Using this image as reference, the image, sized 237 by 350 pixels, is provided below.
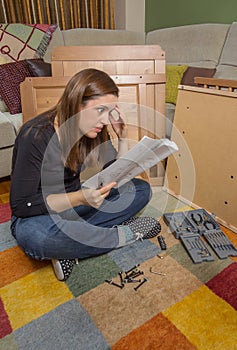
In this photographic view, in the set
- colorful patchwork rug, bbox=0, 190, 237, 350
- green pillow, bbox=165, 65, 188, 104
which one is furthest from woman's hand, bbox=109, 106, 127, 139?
green pillow, bbox=165, 65, 188, 104

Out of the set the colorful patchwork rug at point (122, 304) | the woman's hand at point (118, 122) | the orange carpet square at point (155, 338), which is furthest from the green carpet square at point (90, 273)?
the woman's hand at point (118, 122)

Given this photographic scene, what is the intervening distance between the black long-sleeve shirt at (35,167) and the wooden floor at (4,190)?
603 millimetres

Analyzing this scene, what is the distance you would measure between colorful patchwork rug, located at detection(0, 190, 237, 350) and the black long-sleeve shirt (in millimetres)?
273

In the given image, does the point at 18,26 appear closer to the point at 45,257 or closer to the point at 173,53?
the point at 173,53

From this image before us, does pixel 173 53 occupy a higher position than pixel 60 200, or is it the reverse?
pixel 173 53

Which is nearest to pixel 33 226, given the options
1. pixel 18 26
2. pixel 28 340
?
pixel 28 340

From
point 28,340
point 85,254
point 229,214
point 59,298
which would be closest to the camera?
point 28,340

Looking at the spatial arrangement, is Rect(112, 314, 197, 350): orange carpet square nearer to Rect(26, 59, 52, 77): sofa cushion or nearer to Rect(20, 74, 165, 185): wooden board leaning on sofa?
Rect(20, 74, 165, 185): wooden board leaning on sofa

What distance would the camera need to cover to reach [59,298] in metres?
0.92

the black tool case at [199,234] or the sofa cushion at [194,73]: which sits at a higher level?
the sofa cushion at [194,73]

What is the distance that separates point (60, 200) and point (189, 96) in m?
0.82

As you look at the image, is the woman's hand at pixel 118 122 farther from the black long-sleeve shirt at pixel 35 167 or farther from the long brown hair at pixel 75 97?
the black long-sleeve shirt at pixel 35 167

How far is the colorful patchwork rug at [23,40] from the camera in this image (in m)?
1.96

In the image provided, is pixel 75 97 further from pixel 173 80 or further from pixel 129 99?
pixel 173 80
